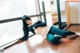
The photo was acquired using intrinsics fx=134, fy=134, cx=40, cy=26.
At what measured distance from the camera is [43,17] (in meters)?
3.19

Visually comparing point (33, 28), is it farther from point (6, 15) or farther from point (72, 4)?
point (72, 4)

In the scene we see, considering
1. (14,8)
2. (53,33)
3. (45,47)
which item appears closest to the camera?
(45,47)

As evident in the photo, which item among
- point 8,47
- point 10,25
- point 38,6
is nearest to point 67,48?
point 8,47

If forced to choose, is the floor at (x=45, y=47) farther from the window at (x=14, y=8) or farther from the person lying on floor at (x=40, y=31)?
the window at (x=14, y=8)

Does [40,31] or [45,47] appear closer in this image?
[45,47]

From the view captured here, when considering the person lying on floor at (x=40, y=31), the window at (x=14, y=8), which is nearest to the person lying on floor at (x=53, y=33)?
the person lying on floor at (x=40, y=31)

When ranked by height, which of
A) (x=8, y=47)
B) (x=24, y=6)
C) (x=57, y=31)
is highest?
(x=24, y=6)

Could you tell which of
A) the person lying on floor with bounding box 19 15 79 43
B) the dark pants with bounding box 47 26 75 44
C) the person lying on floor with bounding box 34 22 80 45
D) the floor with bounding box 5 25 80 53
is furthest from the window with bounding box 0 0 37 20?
the dark pants with bounding box 47 26 75 44

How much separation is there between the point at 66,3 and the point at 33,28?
3.72 ft

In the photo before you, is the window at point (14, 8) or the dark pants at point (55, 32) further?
the window at point (14, 8)

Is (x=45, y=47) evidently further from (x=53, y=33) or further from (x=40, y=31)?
(x=40, y=31)

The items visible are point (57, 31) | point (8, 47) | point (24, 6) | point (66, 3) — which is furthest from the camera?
point (66, 3)

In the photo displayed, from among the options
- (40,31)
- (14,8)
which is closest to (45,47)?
(40,31)

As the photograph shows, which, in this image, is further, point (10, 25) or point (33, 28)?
point (33, 28)
